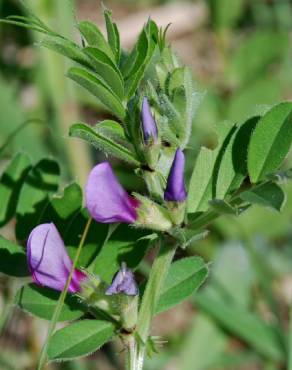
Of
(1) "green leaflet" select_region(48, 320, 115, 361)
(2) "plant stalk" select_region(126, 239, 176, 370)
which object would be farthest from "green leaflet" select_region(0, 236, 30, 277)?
(2) "plant stalk" select_region(126, 239, 176, 370)

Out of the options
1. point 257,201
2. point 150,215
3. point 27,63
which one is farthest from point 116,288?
point 27,63

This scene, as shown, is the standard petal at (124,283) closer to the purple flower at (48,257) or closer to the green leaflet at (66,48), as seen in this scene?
the purple flower at (48,257)

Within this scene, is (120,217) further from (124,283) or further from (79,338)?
(79,338)

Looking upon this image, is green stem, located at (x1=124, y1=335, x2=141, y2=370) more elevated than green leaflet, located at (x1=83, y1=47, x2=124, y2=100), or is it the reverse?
green leaflet, located at (x1=83, y1=47, x2=124, y2=100)

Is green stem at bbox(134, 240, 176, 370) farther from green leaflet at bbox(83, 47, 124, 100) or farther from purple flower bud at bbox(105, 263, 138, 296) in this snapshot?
green leaflet at bbox(83, 47, 124, 100)

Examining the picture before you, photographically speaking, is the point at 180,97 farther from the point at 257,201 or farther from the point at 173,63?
the point at 257,201

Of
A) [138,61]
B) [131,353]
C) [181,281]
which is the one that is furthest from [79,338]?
[138,61]

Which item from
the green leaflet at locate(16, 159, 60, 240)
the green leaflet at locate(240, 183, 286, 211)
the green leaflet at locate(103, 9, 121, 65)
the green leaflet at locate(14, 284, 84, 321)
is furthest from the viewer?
the green leaflet at locate(16, 159, 60, 240)
